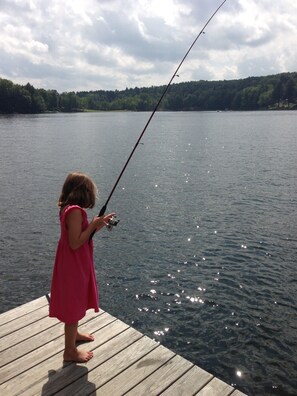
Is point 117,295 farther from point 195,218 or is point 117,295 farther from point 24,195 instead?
point 24,195

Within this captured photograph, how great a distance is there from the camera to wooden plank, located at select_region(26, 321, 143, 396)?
440 cm

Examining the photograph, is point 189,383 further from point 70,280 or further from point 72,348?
point 70,280

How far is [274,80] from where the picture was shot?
180500 millimetres

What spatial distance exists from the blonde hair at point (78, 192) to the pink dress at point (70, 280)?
0.79 ft

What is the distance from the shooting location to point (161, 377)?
15.4ft

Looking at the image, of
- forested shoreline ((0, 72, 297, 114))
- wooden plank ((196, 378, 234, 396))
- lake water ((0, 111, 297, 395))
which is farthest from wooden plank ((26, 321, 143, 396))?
forested shoreline ((0, 72, 297, 114))

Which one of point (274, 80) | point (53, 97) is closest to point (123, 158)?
point (53, 97)

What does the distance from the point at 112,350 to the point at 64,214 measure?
2.17m

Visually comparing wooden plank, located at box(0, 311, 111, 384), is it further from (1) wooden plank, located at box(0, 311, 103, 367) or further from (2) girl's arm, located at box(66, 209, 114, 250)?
(2) girl's arm, located at box(66, 209, 114, 250)

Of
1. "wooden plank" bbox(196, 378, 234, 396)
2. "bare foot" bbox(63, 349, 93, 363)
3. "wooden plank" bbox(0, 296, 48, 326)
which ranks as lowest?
"wooden plank" bbox(0, 296, 48, 326)

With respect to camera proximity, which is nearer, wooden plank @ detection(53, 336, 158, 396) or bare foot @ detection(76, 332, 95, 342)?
wooden plank @ detection(53, 336, 158, 396)

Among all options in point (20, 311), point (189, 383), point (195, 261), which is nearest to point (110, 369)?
point (189, 383)

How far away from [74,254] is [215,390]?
2397 millimetres

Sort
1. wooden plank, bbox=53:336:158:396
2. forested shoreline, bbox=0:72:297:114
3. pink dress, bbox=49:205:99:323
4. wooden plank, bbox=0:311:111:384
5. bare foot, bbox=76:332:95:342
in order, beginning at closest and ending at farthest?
wooden plank, bbox=53:336:158:396, pink dress, bbox=49:205:99:323, wooden plank, bbox=0:311:111:384, bare foot, bbox=76:332:95:342, forested shoreline, bbox=0:72:297:114
